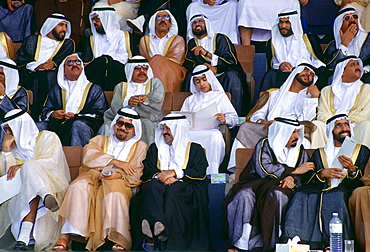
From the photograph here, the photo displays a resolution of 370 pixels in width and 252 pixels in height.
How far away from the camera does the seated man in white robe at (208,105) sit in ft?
27.5

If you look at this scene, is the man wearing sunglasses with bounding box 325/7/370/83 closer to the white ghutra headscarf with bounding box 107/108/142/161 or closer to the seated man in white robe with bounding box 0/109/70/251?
the white ghutra headscarf with bounding box 107/108/142/161

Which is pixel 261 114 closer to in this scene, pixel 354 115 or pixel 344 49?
pixel 354 115

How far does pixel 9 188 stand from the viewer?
7.51 meters

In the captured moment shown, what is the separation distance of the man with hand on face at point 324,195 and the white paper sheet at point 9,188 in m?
2.20

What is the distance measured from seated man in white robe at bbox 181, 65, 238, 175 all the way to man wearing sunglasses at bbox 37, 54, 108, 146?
875 mm

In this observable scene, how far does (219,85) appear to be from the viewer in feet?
29.5

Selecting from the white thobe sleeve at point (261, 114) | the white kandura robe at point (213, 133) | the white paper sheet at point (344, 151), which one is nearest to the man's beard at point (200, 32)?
the white kandura robe at point (213, 133)

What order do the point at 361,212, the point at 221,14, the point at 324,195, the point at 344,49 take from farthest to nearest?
the point at 221,14, the point at 344,49, the point at 324,195, the point at 361,212

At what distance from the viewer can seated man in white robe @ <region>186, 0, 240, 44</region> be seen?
411 inches

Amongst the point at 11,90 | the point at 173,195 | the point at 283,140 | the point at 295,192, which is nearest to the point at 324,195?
the point at 295,192

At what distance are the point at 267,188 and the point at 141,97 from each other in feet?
6.50

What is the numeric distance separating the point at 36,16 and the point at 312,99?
146 inches

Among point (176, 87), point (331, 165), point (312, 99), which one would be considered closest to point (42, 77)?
point (176, 87)

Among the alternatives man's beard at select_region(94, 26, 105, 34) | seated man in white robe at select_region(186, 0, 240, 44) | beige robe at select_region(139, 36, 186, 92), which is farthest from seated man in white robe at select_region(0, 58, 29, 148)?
seated man in white robe at select_region(186, 0, 240, 44)
